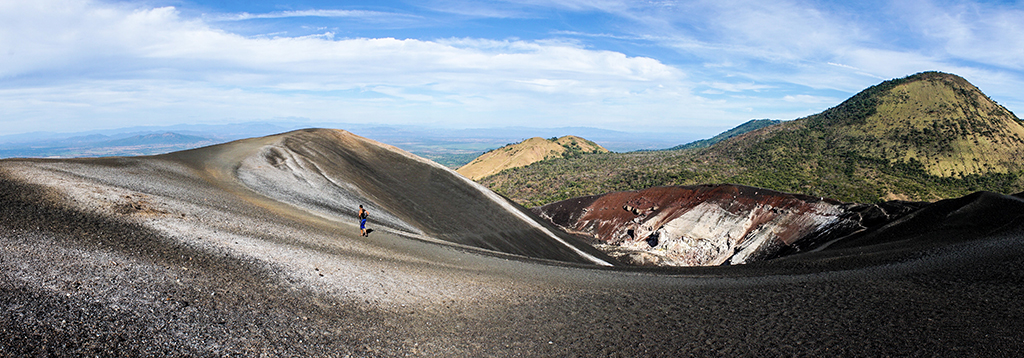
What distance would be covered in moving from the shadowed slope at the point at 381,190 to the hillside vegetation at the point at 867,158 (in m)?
26.5

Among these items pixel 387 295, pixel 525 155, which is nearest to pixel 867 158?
pixel 525 155

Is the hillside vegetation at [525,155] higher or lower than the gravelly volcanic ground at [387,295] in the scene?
higher

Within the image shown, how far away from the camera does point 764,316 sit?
398 inches

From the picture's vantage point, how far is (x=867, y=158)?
59125mm

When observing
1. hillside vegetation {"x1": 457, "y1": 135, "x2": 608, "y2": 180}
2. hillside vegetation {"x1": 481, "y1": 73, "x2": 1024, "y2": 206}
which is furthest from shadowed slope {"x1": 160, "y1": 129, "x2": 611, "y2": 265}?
hillside vegetation {"x1": 457, "y1": 135, "x2": 608, "y2": 180}

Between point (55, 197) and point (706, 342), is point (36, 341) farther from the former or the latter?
point (706, 342)

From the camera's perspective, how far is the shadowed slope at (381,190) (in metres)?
21.4

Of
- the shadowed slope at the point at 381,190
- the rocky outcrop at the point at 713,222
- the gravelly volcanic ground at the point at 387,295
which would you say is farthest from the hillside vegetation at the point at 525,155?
the gravelly volcanic ground at the point at 387,295

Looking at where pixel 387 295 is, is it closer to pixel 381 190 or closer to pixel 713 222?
pixel 381 190

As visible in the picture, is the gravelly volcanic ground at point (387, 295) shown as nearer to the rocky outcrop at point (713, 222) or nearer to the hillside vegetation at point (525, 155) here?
the rocky outcrop at point (713, 222)

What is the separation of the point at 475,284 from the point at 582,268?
5.57 meters

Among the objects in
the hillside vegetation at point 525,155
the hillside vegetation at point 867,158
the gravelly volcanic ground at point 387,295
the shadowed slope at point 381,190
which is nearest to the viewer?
the gravelly volcanic ground at point 387,295

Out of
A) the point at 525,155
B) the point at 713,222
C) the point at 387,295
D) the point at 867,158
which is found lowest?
the point at 713,222

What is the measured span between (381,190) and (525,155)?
265ft
